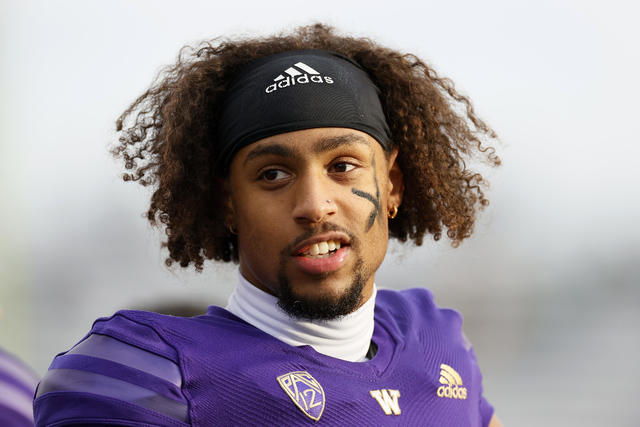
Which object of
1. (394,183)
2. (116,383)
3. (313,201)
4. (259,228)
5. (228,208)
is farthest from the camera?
(394,183)

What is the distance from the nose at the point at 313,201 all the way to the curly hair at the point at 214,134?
0.41 metres

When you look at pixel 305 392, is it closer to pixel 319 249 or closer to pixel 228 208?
pixel 319 249

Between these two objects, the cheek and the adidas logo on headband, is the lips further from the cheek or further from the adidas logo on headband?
the adidas logo on headband

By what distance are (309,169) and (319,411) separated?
673 millimetres

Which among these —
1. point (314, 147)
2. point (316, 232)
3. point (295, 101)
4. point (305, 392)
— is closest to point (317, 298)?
point (316, 232)

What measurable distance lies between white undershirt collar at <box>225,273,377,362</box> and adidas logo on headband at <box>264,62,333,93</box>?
0.60 m

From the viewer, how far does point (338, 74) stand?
278 centimetres

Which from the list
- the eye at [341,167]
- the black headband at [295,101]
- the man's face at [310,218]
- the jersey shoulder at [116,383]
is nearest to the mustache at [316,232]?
the man's face at [310,218]

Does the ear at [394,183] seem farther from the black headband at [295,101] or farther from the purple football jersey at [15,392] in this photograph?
the purple football jersey at [15,392]

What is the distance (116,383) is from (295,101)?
94 cm

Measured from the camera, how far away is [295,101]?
2623mm

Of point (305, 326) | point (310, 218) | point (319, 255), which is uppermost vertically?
point (310, 218)

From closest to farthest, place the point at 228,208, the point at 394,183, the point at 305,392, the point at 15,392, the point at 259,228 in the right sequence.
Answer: the point at 305,392, the point at 259,228, the point at 228,208, the point at 394,183, the point at 15,392

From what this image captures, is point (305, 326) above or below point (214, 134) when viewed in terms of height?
below
